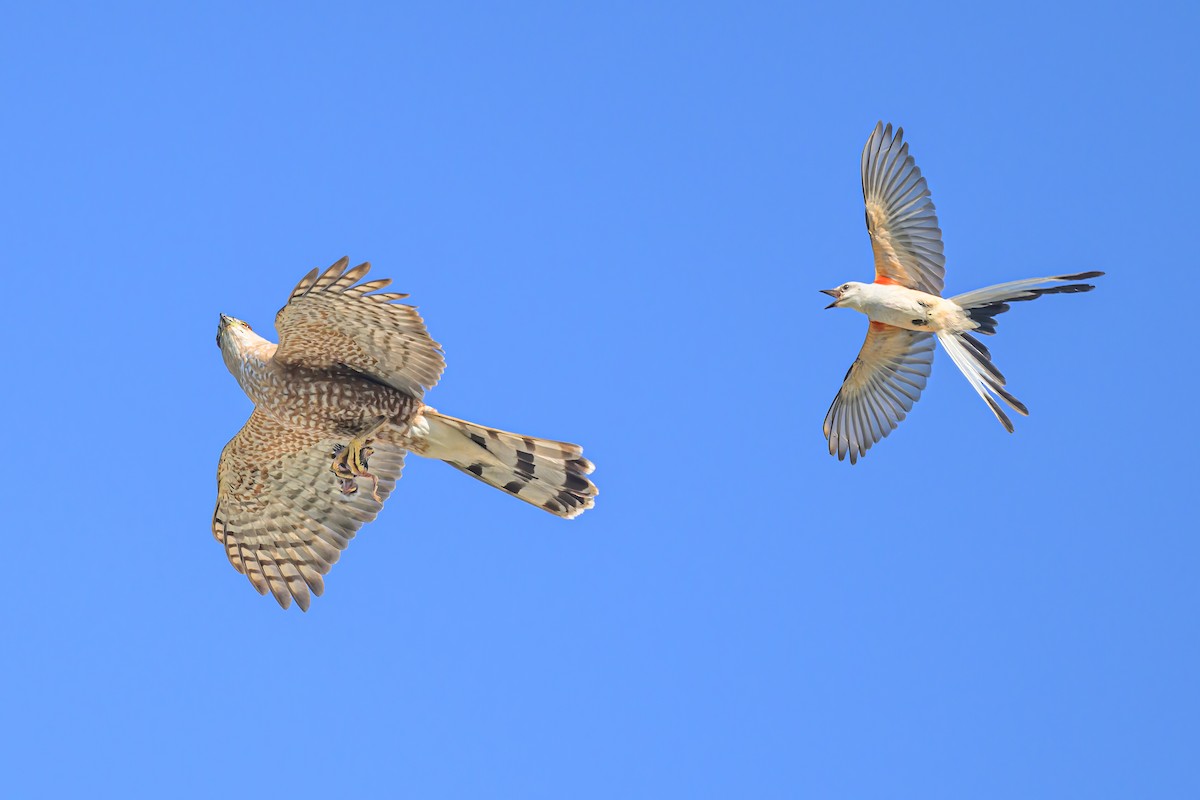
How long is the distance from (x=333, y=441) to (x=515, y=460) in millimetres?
1481

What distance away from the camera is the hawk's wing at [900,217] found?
487 inches

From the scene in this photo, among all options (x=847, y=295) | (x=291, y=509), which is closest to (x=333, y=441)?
(x=291, y=509)

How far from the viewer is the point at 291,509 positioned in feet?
38.2

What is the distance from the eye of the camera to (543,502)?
10961mm

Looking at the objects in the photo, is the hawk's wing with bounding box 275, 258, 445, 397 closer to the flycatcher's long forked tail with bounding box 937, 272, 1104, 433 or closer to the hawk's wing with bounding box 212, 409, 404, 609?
the hawk's wing with bounding box 212, 409, 404, 609

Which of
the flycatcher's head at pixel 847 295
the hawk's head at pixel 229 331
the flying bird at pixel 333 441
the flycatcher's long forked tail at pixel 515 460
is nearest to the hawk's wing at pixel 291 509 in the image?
the flying bird at pixel 333 441

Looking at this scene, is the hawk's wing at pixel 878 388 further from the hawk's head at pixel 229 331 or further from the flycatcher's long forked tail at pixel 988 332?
the hawk's head at pixel 229 331

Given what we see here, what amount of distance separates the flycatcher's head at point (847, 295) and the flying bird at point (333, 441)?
8.52 ft

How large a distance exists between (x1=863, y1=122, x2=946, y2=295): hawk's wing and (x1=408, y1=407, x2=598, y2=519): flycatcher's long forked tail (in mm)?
3312

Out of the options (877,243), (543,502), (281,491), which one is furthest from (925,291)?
(281,491)

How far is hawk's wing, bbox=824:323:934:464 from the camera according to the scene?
1288cm

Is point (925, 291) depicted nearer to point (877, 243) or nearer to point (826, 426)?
point (877, 243)

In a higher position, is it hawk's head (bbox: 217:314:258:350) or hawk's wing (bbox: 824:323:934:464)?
hawk's wing (bbox: 824:323:934:464)

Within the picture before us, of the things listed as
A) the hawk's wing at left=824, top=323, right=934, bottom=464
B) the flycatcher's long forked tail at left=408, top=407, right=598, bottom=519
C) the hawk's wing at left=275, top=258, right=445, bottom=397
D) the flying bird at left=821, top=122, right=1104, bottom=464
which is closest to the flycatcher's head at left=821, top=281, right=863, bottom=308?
the flying bird at left=821, top=122, right=1104, bottom=464
